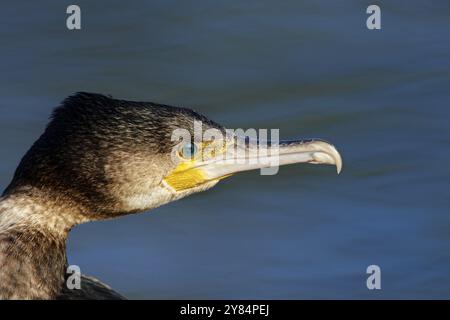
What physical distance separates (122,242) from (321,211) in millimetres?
1486

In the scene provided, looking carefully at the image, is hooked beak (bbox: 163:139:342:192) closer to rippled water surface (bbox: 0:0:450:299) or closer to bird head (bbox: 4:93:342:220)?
bird head (bbox: 4:93:342:220)

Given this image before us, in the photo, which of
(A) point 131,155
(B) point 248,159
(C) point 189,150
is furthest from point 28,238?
(B) point 248,159

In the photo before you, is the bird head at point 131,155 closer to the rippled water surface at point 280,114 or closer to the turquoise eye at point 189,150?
the turquoise eye at point 189,150

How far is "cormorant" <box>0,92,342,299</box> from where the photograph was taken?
706cm

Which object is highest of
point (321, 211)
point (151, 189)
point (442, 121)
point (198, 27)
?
point (198, 27)

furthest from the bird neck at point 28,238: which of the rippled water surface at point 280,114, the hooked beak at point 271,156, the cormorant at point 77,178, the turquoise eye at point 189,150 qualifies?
the rippled water surface at point 280,114

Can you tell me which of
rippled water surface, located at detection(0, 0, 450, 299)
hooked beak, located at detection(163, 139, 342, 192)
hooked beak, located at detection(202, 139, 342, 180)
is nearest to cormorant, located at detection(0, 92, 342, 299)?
hooked beak, located at detection(163, 139, 342, 192)

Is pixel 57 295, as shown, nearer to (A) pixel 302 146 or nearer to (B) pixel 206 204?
(A) pixel 302 146

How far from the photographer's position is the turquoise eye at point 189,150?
7.52 m

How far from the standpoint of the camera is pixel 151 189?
745 cm

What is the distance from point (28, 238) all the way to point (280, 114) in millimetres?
4670

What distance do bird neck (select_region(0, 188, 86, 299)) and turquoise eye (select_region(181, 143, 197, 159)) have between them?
71 cm
